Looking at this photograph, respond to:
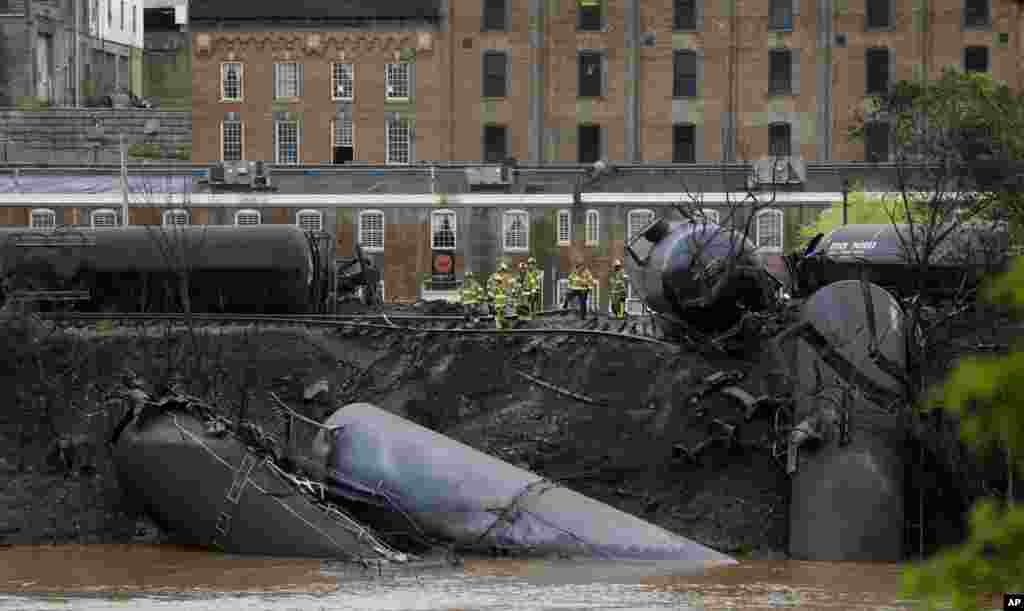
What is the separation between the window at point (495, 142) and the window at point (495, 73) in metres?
1.50

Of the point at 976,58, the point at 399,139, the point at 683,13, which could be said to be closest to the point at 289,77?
the point at 399,139

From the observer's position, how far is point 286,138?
331 ft

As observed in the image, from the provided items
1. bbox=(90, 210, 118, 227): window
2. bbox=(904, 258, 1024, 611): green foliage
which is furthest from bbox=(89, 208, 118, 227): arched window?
bbox=(904, 258, 1024, 611): green foliage

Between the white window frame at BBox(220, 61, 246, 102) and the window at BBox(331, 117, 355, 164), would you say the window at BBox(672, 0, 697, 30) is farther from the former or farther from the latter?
the white window frame at BBox(220, 61, 246, 102)

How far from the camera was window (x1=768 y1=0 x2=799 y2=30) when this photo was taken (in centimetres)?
9862

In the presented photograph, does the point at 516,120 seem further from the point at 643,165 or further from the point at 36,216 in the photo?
the point at 36,216

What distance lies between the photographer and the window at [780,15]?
9862cm

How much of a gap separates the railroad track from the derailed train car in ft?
2.16

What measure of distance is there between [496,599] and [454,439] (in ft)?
26.2

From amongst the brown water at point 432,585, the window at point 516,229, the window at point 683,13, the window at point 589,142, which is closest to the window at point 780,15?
the window at point 683,13

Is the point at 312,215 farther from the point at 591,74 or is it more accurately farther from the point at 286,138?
the point at 591,74

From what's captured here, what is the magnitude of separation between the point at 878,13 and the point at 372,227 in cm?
2731

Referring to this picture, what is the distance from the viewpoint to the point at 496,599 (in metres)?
26.5

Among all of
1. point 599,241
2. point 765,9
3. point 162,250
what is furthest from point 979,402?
point 765,9
